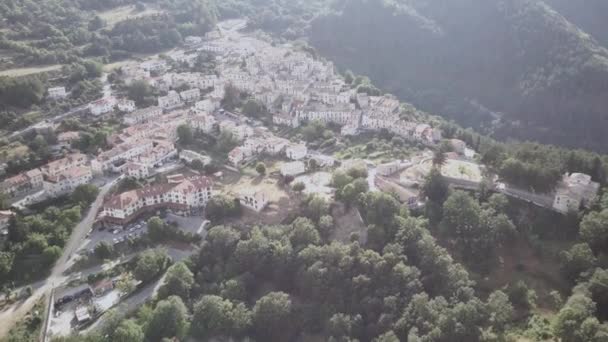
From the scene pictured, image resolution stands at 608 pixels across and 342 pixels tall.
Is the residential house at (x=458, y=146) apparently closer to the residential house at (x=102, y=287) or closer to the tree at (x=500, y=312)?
the tree at (x=500, y=312)

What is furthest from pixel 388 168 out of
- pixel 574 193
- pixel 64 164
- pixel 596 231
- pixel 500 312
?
pixel 64 164

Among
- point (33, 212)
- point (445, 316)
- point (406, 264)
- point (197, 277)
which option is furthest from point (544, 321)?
point (33, 212)

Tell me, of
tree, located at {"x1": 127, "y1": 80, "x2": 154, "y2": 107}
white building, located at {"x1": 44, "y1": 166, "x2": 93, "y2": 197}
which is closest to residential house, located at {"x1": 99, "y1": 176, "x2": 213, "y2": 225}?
white building, located at {"x1": 44, "y1": 166, "x2": 93, "y2": 197}

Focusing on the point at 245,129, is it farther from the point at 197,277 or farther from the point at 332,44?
the point at 332,44

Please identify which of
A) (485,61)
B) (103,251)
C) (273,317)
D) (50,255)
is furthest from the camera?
(485,61)

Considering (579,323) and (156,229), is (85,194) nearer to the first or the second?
(156,229)

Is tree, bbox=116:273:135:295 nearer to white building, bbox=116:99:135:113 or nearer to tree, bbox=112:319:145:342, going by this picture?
tree, bbox=112:319:145:342
